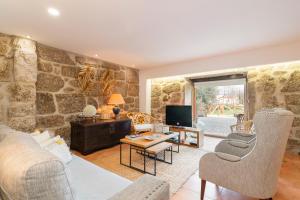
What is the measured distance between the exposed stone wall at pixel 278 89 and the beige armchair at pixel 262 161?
2.49 meters

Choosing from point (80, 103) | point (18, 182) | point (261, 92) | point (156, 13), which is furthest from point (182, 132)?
point (18, 182)

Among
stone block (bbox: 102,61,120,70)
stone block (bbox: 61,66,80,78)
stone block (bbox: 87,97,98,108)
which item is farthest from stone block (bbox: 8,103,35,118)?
stone block (bbox: 102,61,120,70)

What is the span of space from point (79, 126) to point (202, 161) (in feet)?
8.78

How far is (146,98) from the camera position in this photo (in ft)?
17.9

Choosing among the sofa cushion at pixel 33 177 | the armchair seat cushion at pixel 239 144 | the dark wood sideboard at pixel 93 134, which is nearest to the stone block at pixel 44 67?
the dark wood sideboard at pixel 93 134

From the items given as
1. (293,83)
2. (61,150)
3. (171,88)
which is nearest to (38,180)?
(61,150)

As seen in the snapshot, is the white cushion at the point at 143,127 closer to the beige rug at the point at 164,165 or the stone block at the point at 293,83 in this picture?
the beige rug at the point at 164,165

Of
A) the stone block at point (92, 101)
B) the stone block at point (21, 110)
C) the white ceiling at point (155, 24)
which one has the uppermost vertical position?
the white ceiling at point (155, 24)

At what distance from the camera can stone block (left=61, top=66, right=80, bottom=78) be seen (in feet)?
11.9

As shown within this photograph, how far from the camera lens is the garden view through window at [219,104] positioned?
4.48 metres

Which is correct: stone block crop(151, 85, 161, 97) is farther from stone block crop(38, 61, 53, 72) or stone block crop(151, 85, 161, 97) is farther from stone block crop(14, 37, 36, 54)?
stone block crop(14, 37, 36, 54)

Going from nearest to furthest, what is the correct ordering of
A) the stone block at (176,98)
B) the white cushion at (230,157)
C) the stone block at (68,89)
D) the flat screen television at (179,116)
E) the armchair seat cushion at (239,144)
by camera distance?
the white cushion at (230,157) < the armchair seat cushion at (239,144) < the stone block at (68,89) < the flat screen television at (179,116) < the stone block at (176,98)

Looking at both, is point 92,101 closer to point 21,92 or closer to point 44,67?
point 44,67

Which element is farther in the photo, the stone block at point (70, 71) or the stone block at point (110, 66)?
the stone block at point (110, 66)
